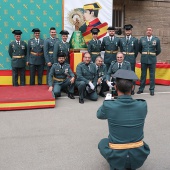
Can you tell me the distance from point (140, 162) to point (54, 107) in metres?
2.89

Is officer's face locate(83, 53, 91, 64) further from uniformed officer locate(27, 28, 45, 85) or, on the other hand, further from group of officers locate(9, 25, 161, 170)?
uniformed officer locate(27, 28, 45, 85)

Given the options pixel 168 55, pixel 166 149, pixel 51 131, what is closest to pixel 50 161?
pixel 51 131

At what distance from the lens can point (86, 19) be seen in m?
7.25

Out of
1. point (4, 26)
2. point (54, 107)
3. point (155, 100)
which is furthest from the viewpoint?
point (4, 26)

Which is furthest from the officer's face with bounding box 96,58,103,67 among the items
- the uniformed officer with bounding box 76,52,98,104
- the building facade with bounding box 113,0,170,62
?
the building facade with bounding box 113,0,170,62

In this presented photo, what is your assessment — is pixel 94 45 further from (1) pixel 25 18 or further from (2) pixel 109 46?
(1) pixel 25 18

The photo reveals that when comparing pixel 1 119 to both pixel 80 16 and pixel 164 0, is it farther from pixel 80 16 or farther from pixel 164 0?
pixel 164 0

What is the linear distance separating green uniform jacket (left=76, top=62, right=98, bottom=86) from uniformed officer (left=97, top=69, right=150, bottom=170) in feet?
11.1

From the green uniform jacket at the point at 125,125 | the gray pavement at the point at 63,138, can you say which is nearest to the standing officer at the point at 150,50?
the gray pavement at the point at 63,138

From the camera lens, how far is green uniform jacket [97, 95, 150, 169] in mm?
2121

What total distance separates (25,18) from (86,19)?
1.65 meters

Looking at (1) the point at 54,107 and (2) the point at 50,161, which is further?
(1) the point at 54,107

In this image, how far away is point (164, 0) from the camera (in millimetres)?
9570

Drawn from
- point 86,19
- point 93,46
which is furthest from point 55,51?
point 86,19
